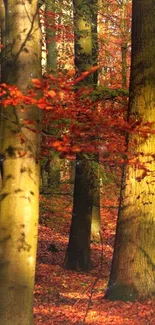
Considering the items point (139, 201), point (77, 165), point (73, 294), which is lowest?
point (73, 294)

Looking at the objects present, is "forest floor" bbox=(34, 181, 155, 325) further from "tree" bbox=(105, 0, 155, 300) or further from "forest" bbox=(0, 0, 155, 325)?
"tree" bbox=(105, 0, 155, 300)

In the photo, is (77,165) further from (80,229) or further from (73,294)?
(73,294)

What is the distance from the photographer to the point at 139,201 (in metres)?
9.23

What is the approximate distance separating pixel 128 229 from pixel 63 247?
7108mm

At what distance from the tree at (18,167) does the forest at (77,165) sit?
0.04 feet

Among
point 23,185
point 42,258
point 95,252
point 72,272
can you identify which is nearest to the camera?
point 23,185

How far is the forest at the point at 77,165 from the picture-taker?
20.1ft

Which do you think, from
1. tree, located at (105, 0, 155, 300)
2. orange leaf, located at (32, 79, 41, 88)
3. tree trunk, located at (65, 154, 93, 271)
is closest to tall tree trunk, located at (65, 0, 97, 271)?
tree trunk, located at (65, 154, 93, 271)

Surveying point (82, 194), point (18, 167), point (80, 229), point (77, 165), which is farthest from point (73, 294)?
point (18, 167)

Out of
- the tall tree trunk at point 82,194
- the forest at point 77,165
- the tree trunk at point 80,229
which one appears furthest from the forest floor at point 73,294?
the tall tree trunk at point 82,194

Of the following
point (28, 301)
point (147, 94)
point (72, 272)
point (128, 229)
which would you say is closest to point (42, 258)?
point (72, 272)

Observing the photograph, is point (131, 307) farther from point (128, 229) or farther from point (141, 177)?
point (141, 177)

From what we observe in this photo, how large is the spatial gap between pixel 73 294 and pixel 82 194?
10.0 ft

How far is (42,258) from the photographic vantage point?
1435 cm
